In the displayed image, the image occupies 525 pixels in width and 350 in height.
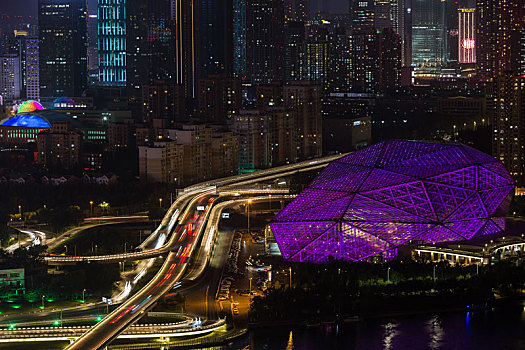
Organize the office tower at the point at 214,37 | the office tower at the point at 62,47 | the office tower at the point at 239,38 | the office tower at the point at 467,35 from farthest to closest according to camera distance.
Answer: the office tower at the point at 467,35, the office tower at the point at 239,38, the office tower at the point at 62,47, the office tower at the point at 214,37

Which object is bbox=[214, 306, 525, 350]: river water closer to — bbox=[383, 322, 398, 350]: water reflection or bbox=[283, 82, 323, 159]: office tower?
bbox=[383, 322, 398, 350]: water reflection

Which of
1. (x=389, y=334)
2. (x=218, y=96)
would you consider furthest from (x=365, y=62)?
(x=389, y=334)

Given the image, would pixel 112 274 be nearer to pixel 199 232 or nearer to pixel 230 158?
pixel 199 232

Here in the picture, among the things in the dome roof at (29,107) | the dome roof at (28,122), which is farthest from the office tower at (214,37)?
the dome roof at (28,122)

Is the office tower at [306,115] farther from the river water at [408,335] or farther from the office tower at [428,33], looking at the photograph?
the office tower at [428,33]

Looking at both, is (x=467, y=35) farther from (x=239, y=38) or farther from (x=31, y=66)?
(x=31, y=66)

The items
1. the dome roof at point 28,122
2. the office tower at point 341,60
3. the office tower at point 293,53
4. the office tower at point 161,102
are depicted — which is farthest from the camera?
the office tower at point 341,60

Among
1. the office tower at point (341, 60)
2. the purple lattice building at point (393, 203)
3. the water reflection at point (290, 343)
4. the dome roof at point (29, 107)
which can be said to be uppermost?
the office tower at point (341, 60)

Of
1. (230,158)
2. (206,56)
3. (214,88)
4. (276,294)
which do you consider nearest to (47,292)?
(276,294)

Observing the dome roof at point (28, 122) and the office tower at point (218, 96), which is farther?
the dome roof at point (28, 122)
